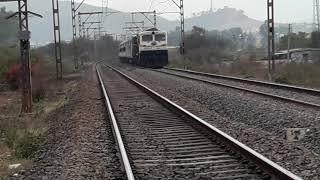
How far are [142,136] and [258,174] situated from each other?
4.79 m

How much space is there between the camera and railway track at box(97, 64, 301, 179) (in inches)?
319

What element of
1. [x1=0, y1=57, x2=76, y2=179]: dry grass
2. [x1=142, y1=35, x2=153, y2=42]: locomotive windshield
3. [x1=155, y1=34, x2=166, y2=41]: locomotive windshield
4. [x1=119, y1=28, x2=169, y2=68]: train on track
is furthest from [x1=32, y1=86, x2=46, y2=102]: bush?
[x1=155, y1=34, x2=166, y2=41]: locomotive windshield

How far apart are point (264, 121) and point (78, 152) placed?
5499 millimetres

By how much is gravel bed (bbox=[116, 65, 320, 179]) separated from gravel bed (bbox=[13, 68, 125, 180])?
2.66 m

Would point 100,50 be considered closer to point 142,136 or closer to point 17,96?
point 17,96

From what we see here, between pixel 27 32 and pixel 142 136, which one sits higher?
pixel 27 32

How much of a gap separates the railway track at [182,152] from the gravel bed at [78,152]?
30 cm

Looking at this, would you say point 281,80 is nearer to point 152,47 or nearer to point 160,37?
point 152,47

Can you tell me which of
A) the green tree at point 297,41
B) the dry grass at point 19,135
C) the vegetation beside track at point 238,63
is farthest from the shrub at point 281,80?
the green tree at point 297,41

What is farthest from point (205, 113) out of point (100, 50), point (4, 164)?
point (100, 50)

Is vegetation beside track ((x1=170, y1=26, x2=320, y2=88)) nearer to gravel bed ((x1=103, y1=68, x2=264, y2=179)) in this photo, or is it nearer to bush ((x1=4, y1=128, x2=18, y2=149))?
gravel bed ((x1=103, y1=68, x2=264, y2=179))

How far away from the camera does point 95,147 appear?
441 inches

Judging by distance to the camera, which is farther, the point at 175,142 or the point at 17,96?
the point at 17,96

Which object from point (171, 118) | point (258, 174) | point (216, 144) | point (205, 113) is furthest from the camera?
point (205, 113)
